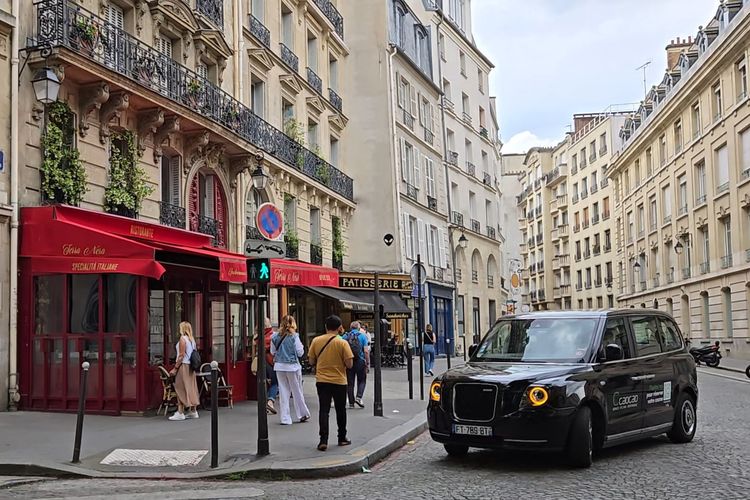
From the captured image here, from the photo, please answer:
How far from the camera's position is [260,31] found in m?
22.8

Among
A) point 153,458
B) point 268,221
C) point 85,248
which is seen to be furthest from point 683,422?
point 85,248

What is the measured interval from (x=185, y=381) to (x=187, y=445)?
2.83 m

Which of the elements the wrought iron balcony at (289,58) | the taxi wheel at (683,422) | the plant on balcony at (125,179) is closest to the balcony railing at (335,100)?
the wrought iron balcony at (289,58)

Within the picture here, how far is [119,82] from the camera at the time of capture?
14797mm

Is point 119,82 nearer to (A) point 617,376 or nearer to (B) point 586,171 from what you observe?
(A) point 617,376

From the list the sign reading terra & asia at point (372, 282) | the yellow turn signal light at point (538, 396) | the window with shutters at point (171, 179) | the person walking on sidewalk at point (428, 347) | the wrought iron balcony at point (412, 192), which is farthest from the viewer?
the wrought iron balcony at point (412, 192)

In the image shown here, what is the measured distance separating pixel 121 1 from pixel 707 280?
102 feet

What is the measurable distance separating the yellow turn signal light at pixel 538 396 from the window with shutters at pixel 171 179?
37.0ft

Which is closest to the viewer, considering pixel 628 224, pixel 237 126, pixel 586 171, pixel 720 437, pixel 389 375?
pixel 720 437

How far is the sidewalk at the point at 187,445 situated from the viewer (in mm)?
8828

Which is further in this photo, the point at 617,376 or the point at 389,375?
the point at 389,375

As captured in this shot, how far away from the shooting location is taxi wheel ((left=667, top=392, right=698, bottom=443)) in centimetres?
1038

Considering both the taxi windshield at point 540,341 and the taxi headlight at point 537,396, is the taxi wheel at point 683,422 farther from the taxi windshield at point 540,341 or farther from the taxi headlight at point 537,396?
the taxi headlight at point 537,396

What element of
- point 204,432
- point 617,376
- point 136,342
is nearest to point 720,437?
point 617,376
